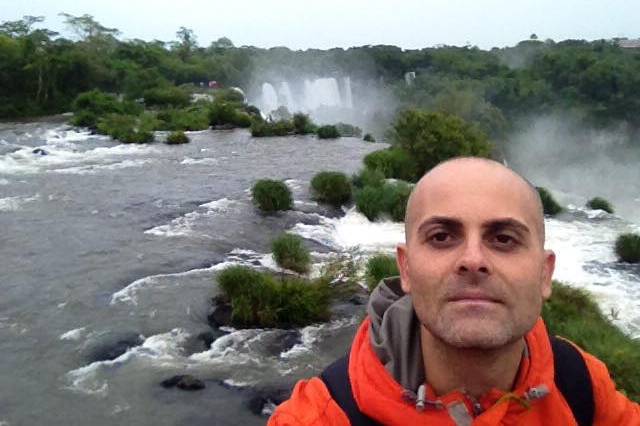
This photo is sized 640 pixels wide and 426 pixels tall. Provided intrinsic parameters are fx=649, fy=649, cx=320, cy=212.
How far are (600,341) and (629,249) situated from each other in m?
8.07

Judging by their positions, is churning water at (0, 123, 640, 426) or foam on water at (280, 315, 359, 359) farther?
foam on water at (280, 315, 359, 359)

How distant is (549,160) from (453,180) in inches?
2166

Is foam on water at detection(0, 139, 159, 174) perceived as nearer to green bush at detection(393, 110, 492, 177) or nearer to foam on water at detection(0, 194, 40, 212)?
foam on water at detection(0, 194, 40, 212)

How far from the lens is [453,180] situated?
81.9 inches

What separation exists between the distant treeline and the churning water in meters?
26.3

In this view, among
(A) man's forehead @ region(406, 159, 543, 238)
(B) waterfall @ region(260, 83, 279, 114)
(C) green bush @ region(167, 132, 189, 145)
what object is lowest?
(B) waterfall @ region(260, 83, 279, 114)

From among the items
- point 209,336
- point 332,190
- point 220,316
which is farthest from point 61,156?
point 209,336

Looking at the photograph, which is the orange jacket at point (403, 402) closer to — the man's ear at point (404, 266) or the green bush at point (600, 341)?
the man's ear at point (404, 266)

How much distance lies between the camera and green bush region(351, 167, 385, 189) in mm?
19562

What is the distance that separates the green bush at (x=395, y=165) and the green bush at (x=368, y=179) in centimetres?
164

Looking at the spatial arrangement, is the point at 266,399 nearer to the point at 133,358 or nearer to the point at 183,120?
the point at 133,358

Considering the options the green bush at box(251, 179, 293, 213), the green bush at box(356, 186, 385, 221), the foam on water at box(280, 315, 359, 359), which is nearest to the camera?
the foam on water at box(280, 315, 359, 359)

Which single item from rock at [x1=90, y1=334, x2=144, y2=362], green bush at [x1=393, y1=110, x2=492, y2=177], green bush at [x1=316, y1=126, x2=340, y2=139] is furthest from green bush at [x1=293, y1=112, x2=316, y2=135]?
rock at [x1=90, y1=334, x2=144, y2=362]

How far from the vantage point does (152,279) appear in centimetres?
1232
